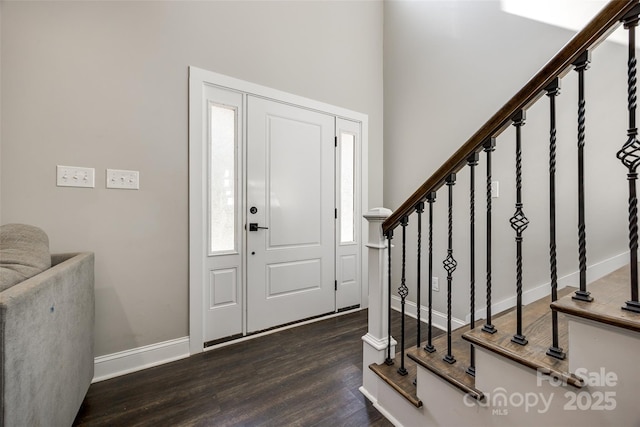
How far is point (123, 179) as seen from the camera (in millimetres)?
1846

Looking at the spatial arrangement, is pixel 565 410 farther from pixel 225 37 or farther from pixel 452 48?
pixel 225 37

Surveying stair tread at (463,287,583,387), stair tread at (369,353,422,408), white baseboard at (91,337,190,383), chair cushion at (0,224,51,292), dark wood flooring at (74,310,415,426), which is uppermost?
chair cushion at (0,224,51,292)

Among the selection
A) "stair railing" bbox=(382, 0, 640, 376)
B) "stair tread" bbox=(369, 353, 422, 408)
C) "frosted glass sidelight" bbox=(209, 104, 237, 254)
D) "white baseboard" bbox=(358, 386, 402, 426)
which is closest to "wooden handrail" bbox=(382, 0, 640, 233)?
"stair railing" bbox=(382, 0, 640, 376)

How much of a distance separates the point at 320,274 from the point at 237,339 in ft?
3.08

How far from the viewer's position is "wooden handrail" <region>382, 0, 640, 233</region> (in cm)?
75

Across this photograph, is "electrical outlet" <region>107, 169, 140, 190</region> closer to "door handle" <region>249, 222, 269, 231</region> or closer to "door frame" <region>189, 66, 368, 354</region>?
"door frame" <region>189, 66, 368, 354</region>

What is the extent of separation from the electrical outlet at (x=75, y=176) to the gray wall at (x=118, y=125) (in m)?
0.03

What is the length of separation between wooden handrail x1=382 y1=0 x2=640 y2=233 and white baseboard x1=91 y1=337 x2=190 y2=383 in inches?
79.3

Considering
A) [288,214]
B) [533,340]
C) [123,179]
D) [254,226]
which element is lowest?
[533,340]

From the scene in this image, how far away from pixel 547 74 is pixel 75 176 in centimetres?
241

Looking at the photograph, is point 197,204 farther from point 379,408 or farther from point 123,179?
point 379,408

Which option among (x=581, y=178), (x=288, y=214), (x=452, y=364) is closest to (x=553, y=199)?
(x=581, y=178)

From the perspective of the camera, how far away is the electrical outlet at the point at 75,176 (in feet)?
5.50

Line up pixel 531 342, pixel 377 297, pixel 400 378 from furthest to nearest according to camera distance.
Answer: pixel 377 297
pixel 400 378
pixel 531 342
